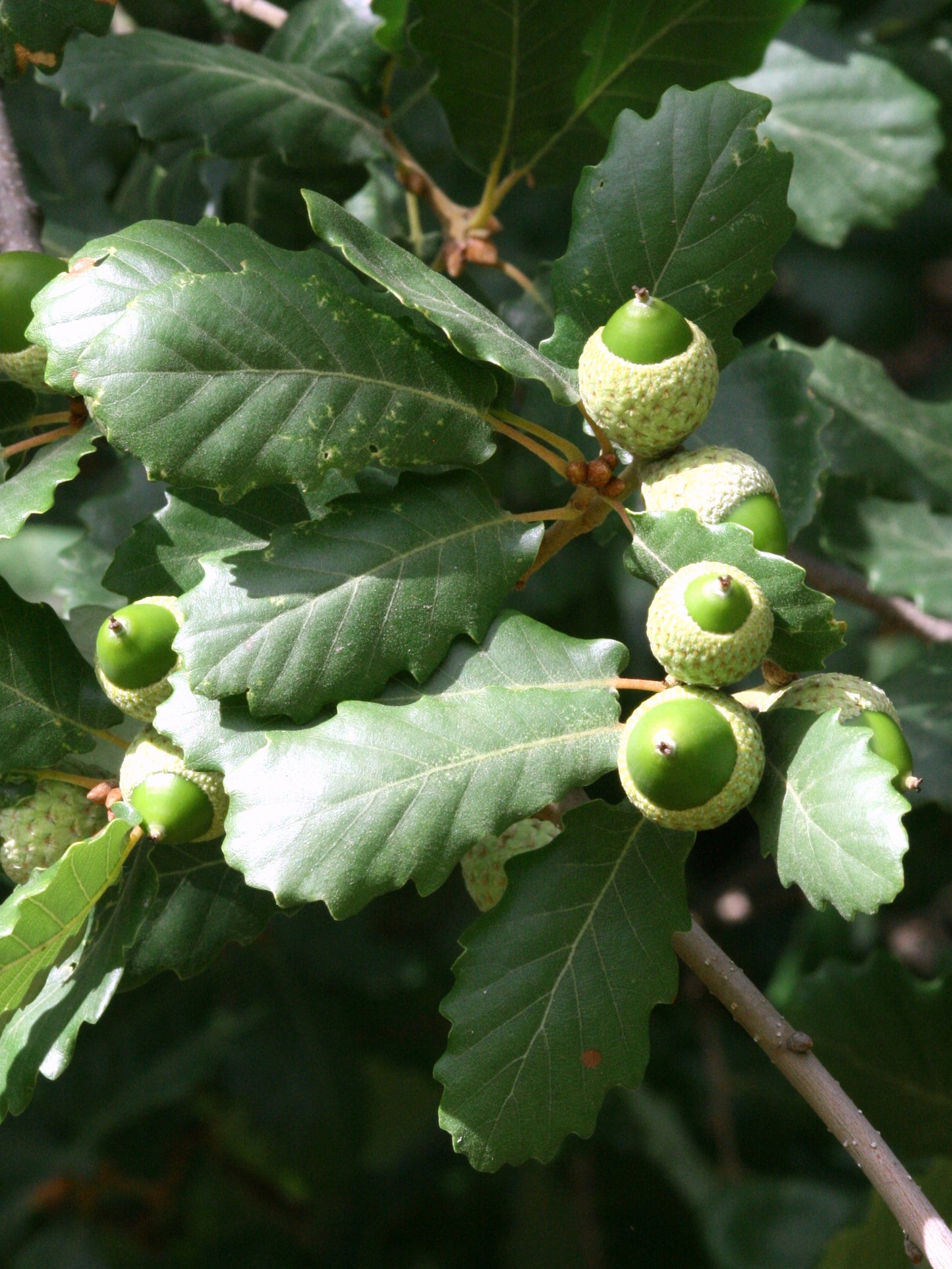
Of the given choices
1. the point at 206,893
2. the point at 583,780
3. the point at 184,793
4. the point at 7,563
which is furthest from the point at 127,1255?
the point at 583,780

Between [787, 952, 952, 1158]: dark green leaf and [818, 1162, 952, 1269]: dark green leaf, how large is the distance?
20 centimetres

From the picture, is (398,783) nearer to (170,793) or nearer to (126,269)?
(170,793)

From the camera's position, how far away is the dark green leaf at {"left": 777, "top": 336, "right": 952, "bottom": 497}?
1928 millimetres

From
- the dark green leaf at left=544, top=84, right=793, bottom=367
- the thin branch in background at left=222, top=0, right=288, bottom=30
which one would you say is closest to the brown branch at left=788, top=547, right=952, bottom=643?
the dark green leaf at left=544, top=84, right=793, bottom=367

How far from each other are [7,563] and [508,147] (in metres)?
0.99

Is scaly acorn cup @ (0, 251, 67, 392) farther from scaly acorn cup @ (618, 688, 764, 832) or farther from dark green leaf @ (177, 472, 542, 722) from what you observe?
scaly acorn cup @ (618, 688, 764, 832)

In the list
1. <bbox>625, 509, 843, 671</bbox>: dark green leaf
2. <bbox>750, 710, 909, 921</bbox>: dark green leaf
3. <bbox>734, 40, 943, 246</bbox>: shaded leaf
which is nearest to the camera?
<bbox>750, 710, 909, 921</bbox>: dark green leaf

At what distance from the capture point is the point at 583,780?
0.99 meters

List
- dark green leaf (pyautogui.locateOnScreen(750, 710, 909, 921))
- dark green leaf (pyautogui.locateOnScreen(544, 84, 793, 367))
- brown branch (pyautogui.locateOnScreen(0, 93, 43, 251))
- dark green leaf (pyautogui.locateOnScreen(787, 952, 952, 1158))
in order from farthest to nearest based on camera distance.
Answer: dark green leaf (pyautogui.locateOnScreen(787, 952, 952, 1158)), brown branch (pyautogui.locateOnScreen(0, 93, 43, 251)), dark green leaf (pyautogui.locateOnScreen(544, 84, 793, 367)), dark green leaf (pyautogui.locateOnScreen(750, 710, 909, 921))

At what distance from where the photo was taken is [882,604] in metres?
2.00

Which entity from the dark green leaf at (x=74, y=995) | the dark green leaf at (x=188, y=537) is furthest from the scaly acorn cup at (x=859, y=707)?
the dark green leaf at (x=74, y=995)

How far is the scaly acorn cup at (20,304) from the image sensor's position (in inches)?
43.8

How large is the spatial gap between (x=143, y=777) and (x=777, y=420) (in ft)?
2.76

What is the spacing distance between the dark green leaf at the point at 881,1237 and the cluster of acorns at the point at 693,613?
Answer: 2.60 feet
